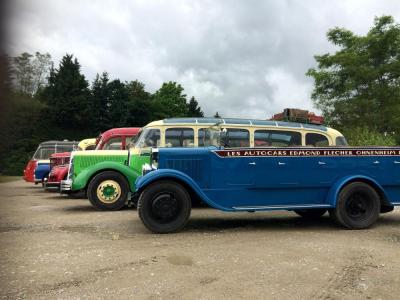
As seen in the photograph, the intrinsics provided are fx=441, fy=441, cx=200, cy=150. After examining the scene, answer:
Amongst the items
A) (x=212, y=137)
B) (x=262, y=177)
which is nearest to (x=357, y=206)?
(x=262, y=177)

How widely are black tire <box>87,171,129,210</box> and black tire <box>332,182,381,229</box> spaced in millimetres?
5031

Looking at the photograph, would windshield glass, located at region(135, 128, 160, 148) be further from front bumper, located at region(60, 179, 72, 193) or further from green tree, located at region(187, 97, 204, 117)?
green tree, located at region(187, 97, 204, 117)

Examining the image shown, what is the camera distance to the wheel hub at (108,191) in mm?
10609

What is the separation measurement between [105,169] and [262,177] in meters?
4.49

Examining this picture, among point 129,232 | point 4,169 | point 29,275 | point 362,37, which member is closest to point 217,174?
point 129,232

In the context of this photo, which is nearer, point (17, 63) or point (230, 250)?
point (17, 63)

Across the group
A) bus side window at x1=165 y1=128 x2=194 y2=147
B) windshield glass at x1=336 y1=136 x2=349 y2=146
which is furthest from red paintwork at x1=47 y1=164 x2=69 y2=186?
windshield glass at x1=336 y1=136 x2=349 y2=146

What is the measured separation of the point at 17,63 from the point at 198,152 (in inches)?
263

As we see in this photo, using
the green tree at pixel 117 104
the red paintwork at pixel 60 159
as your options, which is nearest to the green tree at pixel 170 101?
the green tree at pixel 117 104

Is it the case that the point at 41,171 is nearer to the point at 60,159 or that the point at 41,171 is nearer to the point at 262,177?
the point at 60,159

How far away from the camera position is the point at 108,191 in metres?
10.6

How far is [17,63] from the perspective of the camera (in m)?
1.05

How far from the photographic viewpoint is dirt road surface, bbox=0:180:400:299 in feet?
14.2

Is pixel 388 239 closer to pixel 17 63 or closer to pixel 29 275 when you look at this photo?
pixel 29 275
